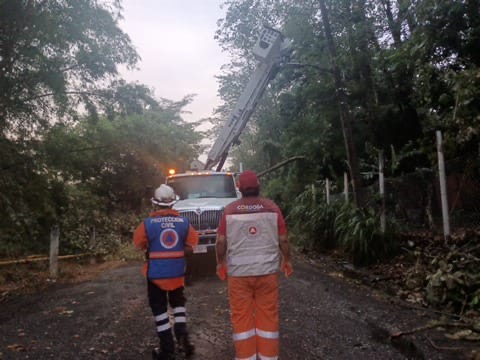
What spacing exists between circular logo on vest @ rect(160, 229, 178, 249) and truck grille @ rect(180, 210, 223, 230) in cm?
459

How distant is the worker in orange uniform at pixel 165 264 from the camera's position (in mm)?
4473

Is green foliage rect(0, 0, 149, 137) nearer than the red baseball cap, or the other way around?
the red baseball cap

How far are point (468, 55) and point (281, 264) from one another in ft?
20.8

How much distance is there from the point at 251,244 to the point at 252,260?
0.16 meters

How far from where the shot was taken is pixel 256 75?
11.7 meters

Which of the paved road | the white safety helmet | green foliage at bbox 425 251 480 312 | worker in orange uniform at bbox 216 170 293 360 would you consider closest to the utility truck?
the paved road

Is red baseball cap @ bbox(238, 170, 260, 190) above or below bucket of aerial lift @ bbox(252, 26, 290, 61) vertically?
below

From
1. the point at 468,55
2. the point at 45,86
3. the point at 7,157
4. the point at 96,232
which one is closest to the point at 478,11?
the point at 468,55

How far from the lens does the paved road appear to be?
4.61 m

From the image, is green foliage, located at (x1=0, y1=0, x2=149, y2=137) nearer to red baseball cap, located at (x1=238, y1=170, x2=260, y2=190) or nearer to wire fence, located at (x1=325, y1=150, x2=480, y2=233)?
red baseball cap, located at (x1=238, y1=170, x2=260, y2=190)

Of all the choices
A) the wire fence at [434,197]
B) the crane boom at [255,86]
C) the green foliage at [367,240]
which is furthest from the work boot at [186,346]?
the crane boom at [255,86]

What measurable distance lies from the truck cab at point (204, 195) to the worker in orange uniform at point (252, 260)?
16.2ft

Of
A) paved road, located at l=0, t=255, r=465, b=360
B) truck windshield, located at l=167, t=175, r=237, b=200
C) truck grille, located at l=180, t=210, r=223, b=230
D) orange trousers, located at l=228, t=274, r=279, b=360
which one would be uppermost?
truck windshield, located at l=167, t=175, r=237, b=200

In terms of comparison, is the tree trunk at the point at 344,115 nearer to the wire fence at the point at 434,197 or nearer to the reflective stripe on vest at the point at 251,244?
the wire fence at the point at 434,197
